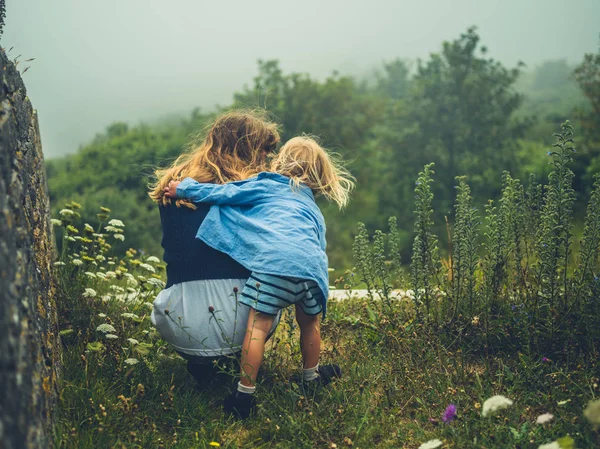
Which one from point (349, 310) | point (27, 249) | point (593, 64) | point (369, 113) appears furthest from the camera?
point (369, 113)

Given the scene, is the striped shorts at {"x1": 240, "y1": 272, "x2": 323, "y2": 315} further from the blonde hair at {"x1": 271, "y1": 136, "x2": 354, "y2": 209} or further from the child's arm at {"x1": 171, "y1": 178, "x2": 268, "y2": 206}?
the blonde hair at {"x1": 271, "y1": 136, "x2": 354, "y2": 209}

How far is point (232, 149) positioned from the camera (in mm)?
3416

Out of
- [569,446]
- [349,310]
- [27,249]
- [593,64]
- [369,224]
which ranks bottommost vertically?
[369,224]

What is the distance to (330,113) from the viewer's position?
28203 millimetres

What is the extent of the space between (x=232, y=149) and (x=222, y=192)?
20.3 inches

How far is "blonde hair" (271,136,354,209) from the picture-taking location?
3.21 meters

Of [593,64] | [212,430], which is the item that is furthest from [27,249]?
[593,64]

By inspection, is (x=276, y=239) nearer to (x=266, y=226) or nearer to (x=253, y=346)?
(x=266, y=226)

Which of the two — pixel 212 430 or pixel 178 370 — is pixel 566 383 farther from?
pixel 178 370

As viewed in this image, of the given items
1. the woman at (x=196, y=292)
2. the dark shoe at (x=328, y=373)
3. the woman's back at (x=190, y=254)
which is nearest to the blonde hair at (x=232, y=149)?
the woman at (x=196, y=292)

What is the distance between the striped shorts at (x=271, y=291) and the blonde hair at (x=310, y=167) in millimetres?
596

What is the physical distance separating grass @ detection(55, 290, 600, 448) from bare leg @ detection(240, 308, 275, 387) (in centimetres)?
22

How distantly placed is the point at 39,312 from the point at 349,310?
7.90 ft

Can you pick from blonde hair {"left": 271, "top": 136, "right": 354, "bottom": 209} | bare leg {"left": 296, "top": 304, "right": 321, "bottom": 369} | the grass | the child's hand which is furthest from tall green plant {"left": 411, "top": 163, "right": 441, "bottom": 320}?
the child's hand
